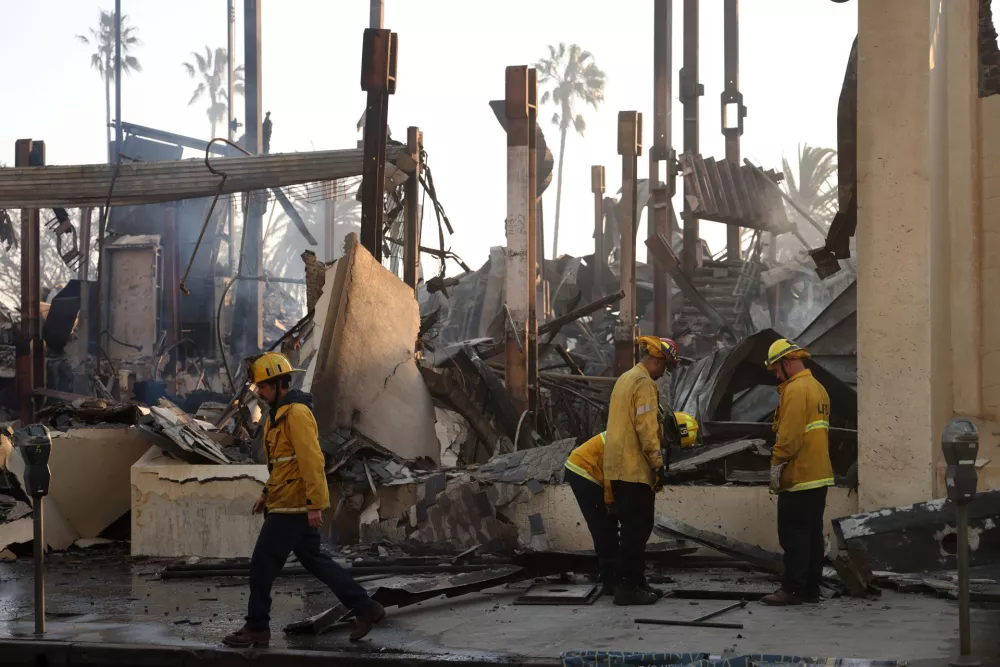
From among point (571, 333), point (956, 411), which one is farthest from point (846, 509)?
point (571, 333)

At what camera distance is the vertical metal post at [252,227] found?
25.9m

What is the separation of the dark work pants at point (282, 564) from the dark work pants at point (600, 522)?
1.99 metres

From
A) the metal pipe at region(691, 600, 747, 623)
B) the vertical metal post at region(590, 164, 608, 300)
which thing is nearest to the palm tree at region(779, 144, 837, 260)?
the vertical metal post at region(590, 164, 608, 300)

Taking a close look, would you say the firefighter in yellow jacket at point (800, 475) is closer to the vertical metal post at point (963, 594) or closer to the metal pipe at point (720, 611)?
the metal pipe at point (720, 611)

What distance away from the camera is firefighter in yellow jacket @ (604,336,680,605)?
751 centimetres

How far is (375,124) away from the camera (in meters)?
12.8

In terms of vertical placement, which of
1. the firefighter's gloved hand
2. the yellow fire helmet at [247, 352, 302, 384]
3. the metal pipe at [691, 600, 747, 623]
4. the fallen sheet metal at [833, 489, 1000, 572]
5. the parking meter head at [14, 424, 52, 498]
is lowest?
the metal pipe at [691, 600, 747, 623]

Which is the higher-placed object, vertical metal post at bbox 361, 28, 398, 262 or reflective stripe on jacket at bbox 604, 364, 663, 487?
vertical metal post at bbox 361, 28, 398, 262

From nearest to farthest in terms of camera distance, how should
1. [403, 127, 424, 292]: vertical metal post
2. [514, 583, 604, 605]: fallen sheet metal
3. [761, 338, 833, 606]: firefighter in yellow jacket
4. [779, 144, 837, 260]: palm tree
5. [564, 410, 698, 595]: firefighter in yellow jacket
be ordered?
1. [761, 338, 833, 606]: firefighter in yellow jacket
2. [514, 583, 604, 605]: fallen sheet metal
3. [564, 410, 698, 595]: firefighter in yellow jacket
4. [403, 127, 424, 292]: vertical metal post
5. [779, 144, 837, 260]: palm tree

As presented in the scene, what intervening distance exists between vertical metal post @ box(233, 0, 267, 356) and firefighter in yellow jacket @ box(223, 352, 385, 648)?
18.5 m

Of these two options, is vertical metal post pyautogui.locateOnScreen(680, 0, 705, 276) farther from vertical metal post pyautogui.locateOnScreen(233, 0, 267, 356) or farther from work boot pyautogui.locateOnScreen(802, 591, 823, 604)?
work boot pyautogui.locateOnScreen(802, 591, 823, 604)

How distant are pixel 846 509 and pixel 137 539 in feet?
21.6

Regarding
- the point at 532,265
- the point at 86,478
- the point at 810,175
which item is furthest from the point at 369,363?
the point at 810,175

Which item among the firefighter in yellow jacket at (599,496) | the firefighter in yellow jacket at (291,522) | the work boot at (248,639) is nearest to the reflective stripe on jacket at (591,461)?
the firefighter in yellow jacket at (599,496)
